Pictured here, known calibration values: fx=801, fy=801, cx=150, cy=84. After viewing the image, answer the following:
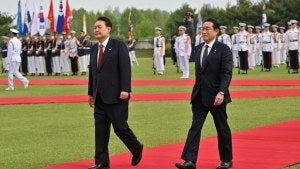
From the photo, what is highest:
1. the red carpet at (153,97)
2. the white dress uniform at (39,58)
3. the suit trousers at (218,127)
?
the white dress uniform at (39,58)

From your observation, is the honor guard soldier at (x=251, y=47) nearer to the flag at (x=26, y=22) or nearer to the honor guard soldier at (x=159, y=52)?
the honor guard soldier at (x=159, y=52)

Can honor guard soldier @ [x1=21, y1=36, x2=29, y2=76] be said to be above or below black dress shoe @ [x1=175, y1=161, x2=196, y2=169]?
above

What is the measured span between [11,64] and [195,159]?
16.6 metres

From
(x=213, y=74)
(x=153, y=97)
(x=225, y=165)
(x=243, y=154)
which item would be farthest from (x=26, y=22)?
(x=225, y=165)

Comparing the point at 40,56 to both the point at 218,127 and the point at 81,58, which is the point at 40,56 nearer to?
the point at 81,58

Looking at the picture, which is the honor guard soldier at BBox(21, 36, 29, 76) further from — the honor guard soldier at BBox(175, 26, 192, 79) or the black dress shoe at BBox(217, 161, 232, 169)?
the black dress shoe at BBox(217, 161, 232, 169)

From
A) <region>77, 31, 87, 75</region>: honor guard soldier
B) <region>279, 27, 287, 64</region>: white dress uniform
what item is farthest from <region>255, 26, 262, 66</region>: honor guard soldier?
<region>77, 31, 87, 75</region>: honor guard soldier

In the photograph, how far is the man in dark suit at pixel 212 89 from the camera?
380 inches

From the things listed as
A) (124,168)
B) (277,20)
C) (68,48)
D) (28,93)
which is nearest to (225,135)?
(124,168)

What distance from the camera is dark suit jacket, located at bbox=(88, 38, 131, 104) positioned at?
32.1 feet

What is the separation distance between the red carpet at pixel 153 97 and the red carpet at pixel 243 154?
750 cm

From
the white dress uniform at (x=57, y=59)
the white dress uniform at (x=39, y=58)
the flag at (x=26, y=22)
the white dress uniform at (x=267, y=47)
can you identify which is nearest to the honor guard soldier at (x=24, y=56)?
the white dress uniform at (x=39, y=58)

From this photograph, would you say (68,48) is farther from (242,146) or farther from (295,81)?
(242,146)

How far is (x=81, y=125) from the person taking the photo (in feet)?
48.5
